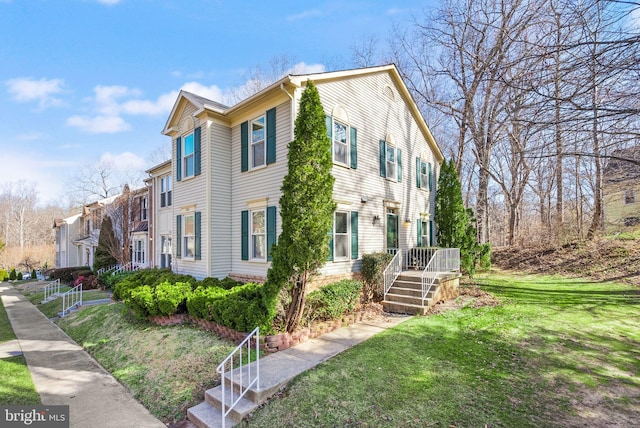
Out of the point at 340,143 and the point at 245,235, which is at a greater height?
the point at 340,143

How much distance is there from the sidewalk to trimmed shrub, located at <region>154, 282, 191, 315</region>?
1783 millimetres

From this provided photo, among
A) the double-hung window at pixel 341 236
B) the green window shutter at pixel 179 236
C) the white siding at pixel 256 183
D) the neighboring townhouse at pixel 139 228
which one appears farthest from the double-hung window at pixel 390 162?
the neighboring townhouse at pixel 139 228

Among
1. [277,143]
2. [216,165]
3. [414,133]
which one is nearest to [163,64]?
[216,165]

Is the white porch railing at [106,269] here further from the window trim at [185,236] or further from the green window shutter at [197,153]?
the green window shutter at [197,153]

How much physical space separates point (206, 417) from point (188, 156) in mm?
9523

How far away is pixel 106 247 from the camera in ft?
64.0

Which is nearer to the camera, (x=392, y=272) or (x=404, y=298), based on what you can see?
(x=404, y=298)

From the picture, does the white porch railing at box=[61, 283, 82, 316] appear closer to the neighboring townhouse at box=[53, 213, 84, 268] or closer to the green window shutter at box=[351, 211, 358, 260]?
the green window shutter at box=[351, 211, 358, 260]

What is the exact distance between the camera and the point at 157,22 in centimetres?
1083

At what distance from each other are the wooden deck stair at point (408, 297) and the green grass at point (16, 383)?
327 inches

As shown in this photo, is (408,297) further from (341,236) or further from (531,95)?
(531,95)

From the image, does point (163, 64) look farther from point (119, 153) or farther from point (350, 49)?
point (119, 153)

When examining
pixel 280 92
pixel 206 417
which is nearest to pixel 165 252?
pixel 280 92

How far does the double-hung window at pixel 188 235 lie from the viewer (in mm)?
11359
